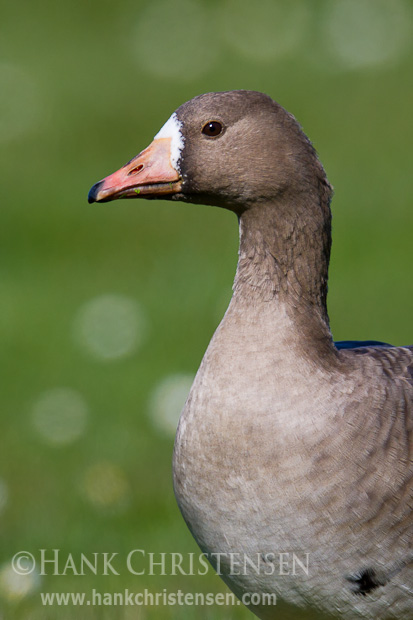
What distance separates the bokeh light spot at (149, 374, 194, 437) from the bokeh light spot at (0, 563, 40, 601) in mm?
2279

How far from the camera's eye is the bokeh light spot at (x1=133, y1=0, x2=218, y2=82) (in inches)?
565

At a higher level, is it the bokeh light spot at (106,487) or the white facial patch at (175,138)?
the white facial patch at (175,138)

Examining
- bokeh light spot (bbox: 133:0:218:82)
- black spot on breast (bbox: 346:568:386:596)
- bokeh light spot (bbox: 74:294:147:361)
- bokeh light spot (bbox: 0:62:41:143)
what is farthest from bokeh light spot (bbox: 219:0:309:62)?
black spot on breast (bbox: 346:568:386:596)

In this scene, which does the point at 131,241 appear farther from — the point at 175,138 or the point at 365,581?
the point at 365,581

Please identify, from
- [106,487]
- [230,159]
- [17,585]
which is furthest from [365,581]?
[106,487]

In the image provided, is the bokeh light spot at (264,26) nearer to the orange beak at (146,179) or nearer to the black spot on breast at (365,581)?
the orange beak at (146,179)

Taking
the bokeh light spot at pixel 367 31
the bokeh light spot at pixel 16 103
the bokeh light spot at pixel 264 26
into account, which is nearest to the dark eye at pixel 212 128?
the bokeh light spot at pixel 16 103

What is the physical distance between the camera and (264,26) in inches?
597

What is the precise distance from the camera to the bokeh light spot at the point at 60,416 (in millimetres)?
6508

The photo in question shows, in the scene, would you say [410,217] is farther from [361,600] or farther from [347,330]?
[361,600]

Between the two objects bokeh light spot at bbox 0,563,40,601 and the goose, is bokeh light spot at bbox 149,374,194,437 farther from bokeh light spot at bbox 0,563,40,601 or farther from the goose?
the goose

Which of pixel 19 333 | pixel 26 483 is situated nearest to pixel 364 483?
pixel 26 483

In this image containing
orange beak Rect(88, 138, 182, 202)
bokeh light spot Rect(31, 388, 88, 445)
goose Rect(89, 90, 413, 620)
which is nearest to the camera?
goose Rect(89, 90, 413, 620)

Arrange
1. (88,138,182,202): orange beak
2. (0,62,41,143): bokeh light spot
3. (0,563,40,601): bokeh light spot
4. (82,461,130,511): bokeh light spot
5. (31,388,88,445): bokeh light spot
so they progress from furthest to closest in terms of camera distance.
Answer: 1. (0,62,41,143): bokeh light spot
2. (31,388,88,445): bokeh light spot
3. (82,461,130,511): bokeh light spot
4. (0,563,40,601): bokeh light spot
5. (88,138,182,202): orange beak
